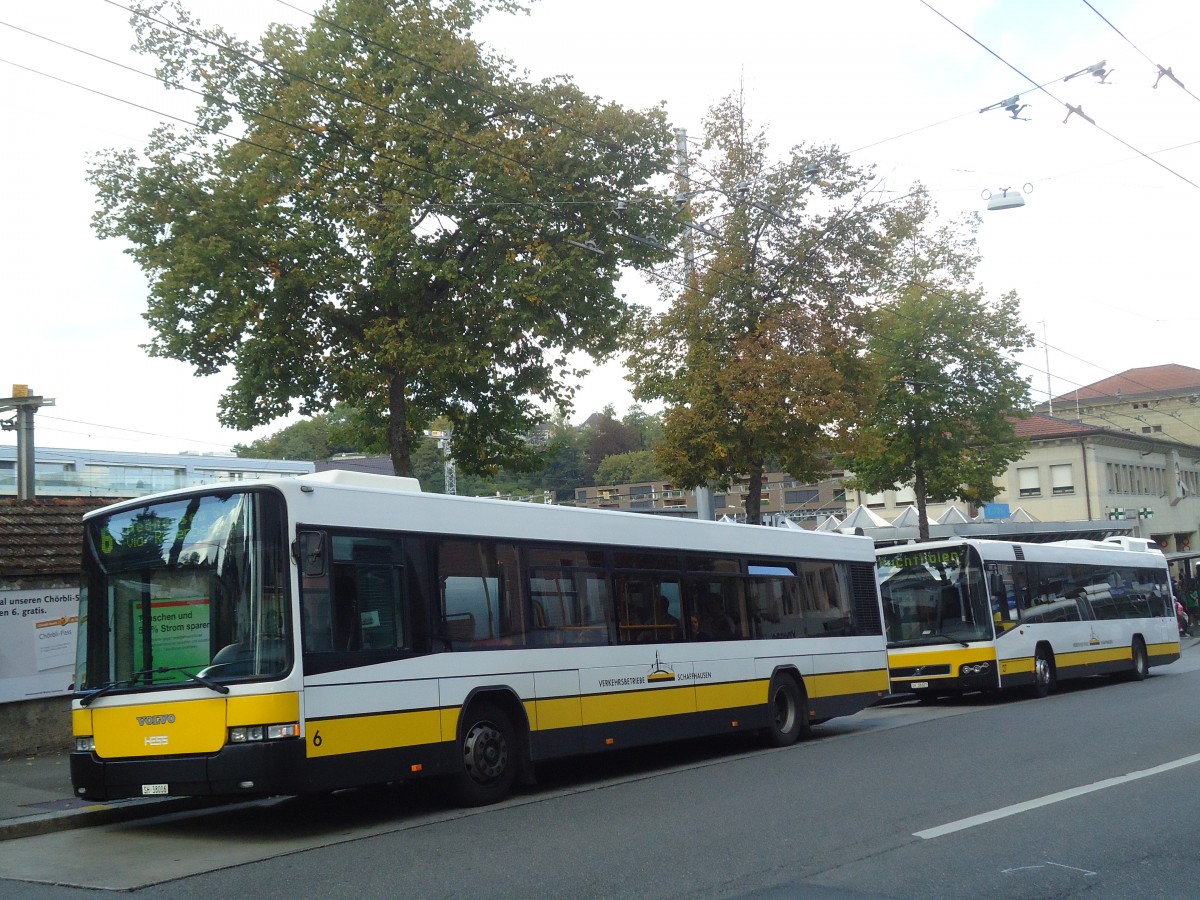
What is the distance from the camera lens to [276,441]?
334ft

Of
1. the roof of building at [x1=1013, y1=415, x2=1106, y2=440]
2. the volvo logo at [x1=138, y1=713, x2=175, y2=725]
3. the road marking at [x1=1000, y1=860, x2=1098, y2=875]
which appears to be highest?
the roof of building at [x1=1013, y1=415, x2=1106, y2=440]

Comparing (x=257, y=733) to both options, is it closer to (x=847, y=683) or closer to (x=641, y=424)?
(x=847, y=683)

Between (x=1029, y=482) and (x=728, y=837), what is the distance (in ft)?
206

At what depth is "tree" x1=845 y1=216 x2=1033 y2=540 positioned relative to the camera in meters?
33.3

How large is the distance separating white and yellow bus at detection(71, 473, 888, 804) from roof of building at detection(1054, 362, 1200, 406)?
78.9 meters

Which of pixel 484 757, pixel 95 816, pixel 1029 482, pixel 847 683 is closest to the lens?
pixel 95 816

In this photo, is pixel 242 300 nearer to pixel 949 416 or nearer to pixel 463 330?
pixel 463 330

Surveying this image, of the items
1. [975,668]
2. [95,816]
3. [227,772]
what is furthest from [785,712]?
[227,772]

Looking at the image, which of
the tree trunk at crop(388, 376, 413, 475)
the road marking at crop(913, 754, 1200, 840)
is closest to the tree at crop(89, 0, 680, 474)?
the tree trunk at crop(388, 376, 413, 475)

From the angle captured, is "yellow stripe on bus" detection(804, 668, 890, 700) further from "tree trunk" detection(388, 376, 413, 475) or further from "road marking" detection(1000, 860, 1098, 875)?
"road marking" detection(1000, 860, 1098, 875)

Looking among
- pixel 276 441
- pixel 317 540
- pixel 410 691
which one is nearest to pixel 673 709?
pixel 410 691

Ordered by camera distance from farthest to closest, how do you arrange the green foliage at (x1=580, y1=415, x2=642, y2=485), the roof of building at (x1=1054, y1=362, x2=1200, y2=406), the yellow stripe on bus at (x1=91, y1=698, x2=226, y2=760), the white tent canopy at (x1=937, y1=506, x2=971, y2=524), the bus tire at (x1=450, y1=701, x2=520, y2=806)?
the green foliage at (x1=580, y1=415, x2=642, y2=485) < the roof of building at (x1=1054, y1=362, x2=1200, y2=406) < the white tent canopy at (x1=937, y1=506, x2=971, y2=524) < the bus tire at (x1=450, y1=701, x2=520, y2=806) < the yellow stripe on bus at (x1=91, y1=698, x2=226, y2=760)

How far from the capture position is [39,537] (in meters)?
16.1

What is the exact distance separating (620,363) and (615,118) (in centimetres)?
864
